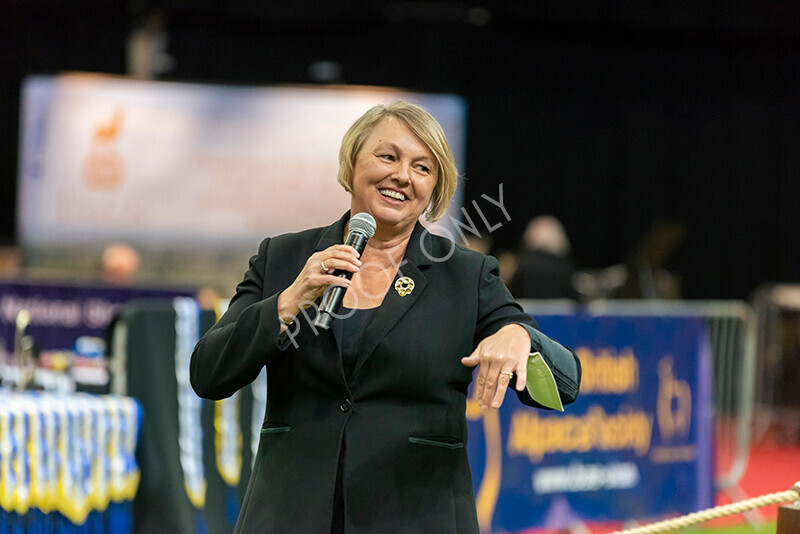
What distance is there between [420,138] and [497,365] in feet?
1.69

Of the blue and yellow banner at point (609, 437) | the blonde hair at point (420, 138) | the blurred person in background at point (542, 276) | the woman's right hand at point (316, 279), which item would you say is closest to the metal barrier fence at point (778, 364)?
the blurred person in background at point (542, 276)

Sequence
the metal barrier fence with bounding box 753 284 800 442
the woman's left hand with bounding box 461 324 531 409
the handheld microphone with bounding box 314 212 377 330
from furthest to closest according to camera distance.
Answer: the metal barrier fence with bounding box 753 284 800 442, the handheld microphone with bounding box 314 212 377 330, the woman's left hand with bounding box 461 324 531 409

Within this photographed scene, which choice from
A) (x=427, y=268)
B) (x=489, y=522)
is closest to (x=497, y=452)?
(x=489, y=522)

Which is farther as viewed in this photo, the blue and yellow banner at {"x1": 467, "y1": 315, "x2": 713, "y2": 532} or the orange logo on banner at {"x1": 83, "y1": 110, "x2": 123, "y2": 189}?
the orange logo on banner at {"x1": 83, "y1": 110, "x2": 123, "y2": 189}

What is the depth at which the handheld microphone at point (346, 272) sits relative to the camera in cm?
190

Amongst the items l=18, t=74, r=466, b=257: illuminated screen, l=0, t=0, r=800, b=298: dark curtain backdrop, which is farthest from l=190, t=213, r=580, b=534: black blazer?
l=0, t=0, r=800, b=298: dark curtain backdrop

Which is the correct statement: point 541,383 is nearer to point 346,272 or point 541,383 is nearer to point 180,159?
point 346,272

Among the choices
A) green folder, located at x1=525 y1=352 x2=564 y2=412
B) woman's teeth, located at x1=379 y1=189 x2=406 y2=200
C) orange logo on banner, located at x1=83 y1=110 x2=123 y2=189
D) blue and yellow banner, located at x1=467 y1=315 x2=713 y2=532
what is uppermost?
orange logo on banner, located at x1=83 y1=110 x2=123 y2=189

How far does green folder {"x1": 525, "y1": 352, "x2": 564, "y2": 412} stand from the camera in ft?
6.16

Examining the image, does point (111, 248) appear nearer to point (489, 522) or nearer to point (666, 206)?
point (489, 522)

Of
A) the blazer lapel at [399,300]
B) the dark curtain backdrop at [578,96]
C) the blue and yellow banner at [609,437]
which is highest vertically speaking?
the dark curtain backdrop at [578,96]

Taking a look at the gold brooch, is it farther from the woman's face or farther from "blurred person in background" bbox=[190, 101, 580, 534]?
the woman's face

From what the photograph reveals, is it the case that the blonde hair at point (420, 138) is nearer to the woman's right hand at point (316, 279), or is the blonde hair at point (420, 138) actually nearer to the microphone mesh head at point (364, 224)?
the microphone mesh head at point (364, 224)

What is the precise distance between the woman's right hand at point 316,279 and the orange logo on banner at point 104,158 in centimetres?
829
